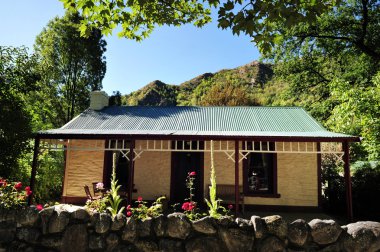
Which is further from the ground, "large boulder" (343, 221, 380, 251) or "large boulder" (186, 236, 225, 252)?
"large boulder" (343, 221, 380, 251)

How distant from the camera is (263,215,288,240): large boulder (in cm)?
473

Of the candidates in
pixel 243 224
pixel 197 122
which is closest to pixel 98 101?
pixel 197 122

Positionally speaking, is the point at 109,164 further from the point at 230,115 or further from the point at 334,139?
the point at 334,139

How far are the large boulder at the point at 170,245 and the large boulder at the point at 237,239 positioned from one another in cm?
68

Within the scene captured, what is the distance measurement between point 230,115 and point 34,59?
Result: 23.8 ft

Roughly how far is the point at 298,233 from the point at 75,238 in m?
3.59

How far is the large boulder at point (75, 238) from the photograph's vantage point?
4.86 metres

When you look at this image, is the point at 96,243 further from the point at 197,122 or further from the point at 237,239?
the point at 197,122

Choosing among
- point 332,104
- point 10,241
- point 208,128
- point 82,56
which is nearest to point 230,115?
point 208,128

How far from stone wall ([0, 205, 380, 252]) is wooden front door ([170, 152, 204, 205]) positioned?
6395 millimetres

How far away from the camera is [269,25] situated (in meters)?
4.79

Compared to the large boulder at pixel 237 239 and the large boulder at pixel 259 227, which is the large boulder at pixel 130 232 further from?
the large boulder at pixel 259 227

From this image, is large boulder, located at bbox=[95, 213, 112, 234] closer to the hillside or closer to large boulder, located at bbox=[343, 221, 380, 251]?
large boulder, located at bbox=[343, 221, 380, 251]

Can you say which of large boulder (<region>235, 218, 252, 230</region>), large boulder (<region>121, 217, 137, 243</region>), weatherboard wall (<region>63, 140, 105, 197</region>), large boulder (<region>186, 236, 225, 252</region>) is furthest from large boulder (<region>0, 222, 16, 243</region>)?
weatherboard wall (<region>63, 140, 105, 197</region>)
